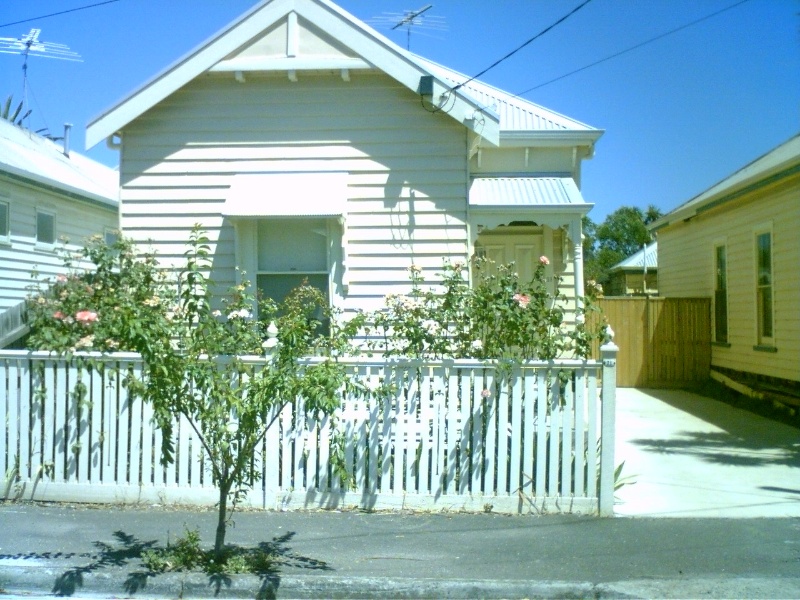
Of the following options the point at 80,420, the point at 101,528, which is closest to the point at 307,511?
the point at 101,528

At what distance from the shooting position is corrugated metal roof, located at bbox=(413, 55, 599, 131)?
1383 cm

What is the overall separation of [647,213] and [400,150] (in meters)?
68.4

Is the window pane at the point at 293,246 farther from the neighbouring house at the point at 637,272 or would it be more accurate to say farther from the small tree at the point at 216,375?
the neighbouring house at the point at 637,272

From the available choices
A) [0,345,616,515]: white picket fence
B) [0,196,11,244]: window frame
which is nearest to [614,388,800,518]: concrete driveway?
[0,345,616,515]: white picket fence

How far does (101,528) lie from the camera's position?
6840 millimetres

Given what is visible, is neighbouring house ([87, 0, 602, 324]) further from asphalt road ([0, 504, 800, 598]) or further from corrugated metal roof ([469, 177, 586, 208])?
asphalt road ([0, 504, 800, 598])

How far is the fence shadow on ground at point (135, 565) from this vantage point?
564cm

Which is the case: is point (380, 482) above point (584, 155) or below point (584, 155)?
below

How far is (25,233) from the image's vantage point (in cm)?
1694

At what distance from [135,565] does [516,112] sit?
10802mm

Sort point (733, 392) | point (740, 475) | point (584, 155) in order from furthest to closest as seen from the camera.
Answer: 1. point (733, 392)
2. point (584, 155)
3. point (740, 475)

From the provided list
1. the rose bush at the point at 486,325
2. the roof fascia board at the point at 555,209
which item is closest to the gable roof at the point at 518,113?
the roof fascia board at the point at 555,209

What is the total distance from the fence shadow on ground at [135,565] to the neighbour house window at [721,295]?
12.2m

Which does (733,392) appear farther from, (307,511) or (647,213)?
(647,213)
